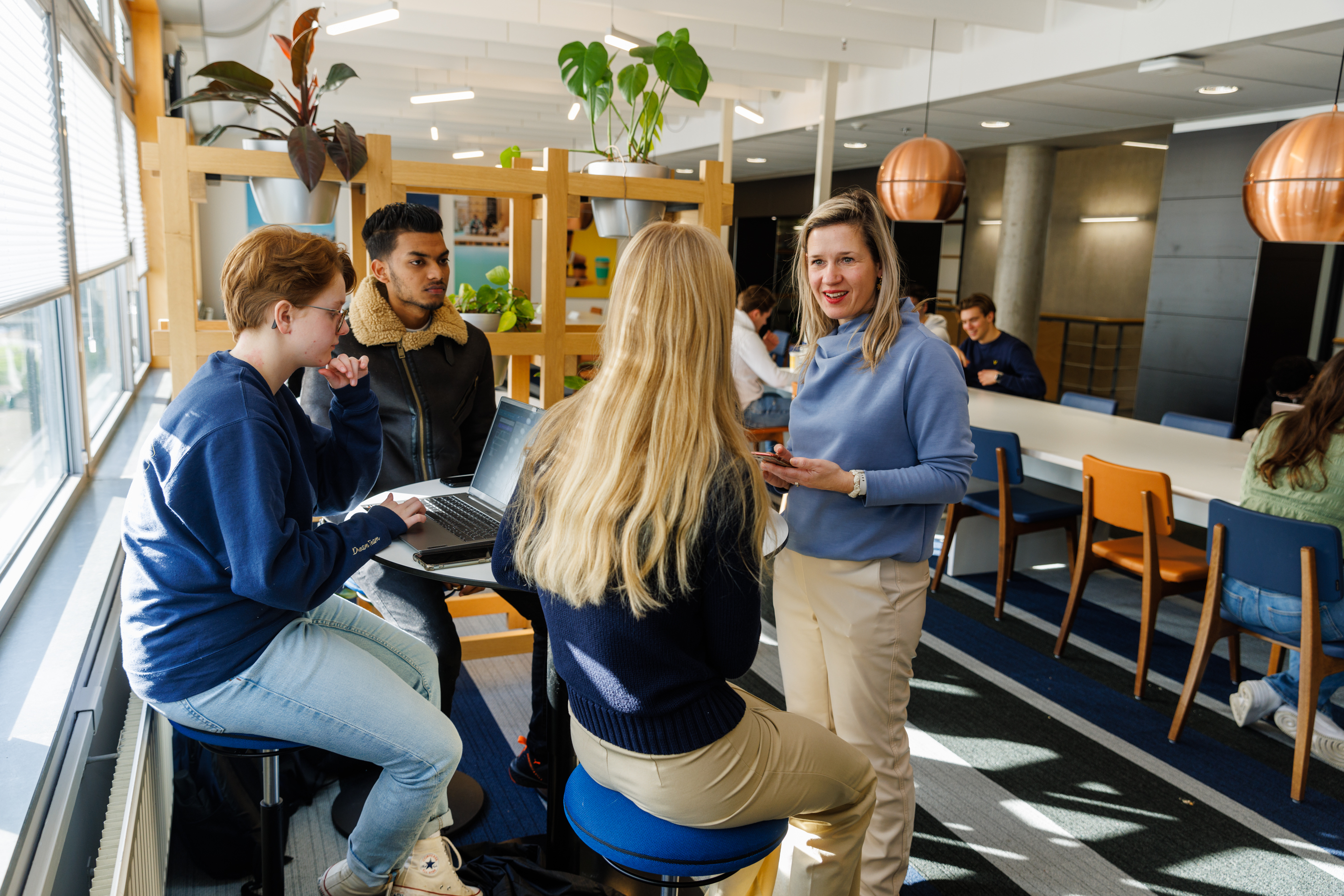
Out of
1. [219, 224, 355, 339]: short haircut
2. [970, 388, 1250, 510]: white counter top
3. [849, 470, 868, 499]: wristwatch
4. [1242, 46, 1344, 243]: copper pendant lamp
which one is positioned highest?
[1242, 46, 1344, 243]: copper pendant lamp

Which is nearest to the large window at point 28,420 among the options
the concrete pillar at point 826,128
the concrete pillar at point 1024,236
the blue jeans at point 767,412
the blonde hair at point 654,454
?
the blonde hair at point 654,454

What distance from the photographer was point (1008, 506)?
3793mm

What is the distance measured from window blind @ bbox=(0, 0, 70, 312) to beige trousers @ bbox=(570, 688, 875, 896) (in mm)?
1589

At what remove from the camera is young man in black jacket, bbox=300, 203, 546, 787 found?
92.9 inches

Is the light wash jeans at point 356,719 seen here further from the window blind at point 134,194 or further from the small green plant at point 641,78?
the window blind at point 134,194

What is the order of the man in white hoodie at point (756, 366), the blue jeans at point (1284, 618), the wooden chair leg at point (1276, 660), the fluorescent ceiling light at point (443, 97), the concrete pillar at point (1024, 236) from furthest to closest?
1. the concrete pillar at point (1024, 236)
2. the fluorescent ceiling light at point (443, 97)
3. the man in white hoodie at point (756, 366)
4. the wooden chair leg at point (1276, 660)
5. the blue jeans at point (1284, 618)

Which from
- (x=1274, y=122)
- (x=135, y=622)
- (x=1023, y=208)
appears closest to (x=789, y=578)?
(x=135, y=622)

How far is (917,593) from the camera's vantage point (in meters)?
1.86

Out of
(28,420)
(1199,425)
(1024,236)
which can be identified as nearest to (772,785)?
(28,420)

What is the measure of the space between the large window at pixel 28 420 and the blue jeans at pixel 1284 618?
10.6 feet

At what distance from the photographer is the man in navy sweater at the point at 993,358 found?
5.30 meters

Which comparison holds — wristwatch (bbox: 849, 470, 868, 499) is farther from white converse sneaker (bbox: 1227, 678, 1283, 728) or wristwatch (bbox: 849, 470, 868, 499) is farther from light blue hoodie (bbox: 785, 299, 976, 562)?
white converse sneaker (bbox: 1227, 678, 1283, 728)

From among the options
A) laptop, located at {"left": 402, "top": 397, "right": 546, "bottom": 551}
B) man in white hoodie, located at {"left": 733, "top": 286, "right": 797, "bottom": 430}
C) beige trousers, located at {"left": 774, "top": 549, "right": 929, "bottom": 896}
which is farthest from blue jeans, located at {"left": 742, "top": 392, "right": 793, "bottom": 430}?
beige trousers, located at {"left": 774, "top": 549, "right": 929, "bottom": 896}

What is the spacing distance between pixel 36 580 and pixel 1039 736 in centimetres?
275
